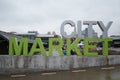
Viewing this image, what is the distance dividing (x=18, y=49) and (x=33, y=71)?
2012 mm

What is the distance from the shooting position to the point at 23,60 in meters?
14.3

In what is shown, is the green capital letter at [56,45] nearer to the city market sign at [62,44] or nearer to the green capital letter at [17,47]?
the city market sign at [62,44]

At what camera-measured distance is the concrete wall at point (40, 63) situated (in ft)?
46.4

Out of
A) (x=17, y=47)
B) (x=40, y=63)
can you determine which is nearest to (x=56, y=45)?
(x=40, y=63)

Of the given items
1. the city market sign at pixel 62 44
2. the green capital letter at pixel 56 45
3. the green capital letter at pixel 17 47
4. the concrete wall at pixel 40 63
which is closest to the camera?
the concrete wall at pixel 40 63

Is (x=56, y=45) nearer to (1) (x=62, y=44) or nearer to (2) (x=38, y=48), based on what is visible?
(1) (x=62, y=44)

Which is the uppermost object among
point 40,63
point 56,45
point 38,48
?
point 56,45

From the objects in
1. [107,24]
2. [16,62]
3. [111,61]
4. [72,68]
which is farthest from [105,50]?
[16,62]

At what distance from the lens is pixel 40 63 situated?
14.3m

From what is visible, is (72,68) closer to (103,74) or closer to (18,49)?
(103,74)

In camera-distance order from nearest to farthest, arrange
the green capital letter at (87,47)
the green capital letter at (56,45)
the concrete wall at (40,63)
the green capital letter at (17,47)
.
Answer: the concrete wall at (40,63) < the green capital letter at (17,47) < the green capital letter at (56,45) < the green capital letter at (87,47)

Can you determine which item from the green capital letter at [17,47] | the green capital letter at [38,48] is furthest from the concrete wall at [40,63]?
the green capital letter at [38,48]

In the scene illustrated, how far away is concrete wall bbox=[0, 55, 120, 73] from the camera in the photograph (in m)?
14.1

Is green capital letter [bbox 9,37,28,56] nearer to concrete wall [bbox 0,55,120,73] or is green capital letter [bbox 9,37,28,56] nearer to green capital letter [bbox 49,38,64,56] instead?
concrete wall [bbox 0,55,120,73]
